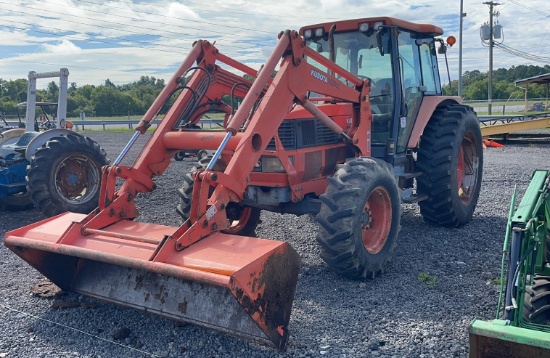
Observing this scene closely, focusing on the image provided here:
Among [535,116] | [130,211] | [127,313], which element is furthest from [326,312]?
[535,116]

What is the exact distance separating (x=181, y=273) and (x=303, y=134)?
254 cm

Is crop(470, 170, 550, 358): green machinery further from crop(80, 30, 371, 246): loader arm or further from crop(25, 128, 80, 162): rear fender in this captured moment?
crop(25, 128, 80, 162): rear fender

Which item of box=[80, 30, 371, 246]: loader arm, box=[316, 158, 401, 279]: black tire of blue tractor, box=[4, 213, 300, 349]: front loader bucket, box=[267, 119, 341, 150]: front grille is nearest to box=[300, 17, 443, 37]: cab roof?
box=[80, 30, 371, 246]: loader arm

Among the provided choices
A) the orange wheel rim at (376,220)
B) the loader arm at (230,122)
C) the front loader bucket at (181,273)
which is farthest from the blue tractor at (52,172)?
the orange wheel rim at (376,220)

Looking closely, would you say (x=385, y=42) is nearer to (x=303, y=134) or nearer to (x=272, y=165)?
(x=303, y=134)

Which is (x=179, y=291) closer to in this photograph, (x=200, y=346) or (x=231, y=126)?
(x=200, y=346)

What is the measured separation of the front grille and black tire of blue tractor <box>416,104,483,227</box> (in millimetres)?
1547

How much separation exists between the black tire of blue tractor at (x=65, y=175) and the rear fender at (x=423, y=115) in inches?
182

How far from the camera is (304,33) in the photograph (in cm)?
710

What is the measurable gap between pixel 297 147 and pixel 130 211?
182 centimetres

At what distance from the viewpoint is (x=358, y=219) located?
5094 millimetres

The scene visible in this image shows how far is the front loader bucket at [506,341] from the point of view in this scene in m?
2.65

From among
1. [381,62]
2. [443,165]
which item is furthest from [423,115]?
[381,62]

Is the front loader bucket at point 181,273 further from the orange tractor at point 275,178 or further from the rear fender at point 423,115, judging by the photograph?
the rear fender at point 423,115
